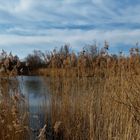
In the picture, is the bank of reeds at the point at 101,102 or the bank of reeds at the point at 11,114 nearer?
the bank of reeds at the point at 11,114

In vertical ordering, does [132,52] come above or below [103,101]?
above

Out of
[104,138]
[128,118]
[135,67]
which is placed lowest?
[104,138]

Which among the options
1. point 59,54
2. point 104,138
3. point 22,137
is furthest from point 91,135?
point 59,54

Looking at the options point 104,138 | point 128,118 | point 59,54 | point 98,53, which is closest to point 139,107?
point 128,118

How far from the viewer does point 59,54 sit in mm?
6008

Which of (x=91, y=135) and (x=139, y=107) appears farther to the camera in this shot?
(x=91, y=135)

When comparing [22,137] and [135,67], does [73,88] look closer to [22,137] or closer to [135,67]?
[135,67]

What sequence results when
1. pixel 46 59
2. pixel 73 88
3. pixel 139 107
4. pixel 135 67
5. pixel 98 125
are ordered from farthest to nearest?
pixel 46 59
pixel 73 88
pixel 135 67
pixel 98 125
pixel 139 107

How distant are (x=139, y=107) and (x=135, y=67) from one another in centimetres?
126

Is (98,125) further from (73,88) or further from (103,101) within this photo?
(73,88)

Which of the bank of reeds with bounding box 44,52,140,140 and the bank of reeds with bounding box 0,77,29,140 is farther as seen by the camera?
the bank of reeds with bounding box 44,52,140,140

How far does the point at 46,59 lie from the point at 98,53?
3.97ft

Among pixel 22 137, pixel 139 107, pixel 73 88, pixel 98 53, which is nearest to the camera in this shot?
pixel 139 107

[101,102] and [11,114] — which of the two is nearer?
[11,114]
